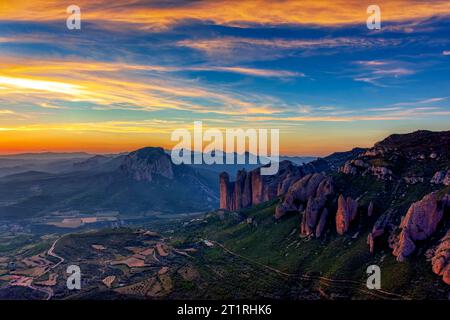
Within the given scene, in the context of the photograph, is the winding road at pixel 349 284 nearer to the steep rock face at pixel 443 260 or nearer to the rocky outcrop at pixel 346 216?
the steep rock face at pixel 443 260

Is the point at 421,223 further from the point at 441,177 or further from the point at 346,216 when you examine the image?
the point at 346,216

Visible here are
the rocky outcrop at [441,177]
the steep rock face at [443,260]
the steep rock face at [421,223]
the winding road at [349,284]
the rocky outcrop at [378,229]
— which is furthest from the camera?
the rocky outcrop at [441,177]

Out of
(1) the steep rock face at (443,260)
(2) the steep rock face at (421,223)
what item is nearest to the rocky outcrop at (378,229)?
Answer: (2) the steep rock face at (421,223)

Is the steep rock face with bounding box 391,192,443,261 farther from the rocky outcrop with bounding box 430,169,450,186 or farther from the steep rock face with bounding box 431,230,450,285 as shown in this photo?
the rocky outcrop with bounding box 430,169,450,186

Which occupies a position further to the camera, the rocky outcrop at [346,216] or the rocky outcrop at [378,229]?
the rocky outcrop at [346,216]

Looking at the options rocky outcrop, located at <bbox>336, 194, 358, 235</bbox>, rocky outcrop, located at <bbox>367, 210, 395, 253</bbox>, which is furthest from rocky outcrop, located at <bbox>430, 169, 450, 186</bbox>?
rocky outcrop, located at <bbox>336, 194, 358, 235</bbox>

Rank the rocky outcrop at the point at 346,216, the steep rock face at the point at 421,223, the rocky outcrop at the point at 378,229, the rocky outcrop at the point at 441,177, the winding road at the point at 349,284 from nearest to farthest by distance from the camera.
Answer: the winding road at the point at 349,284 < the steep rock face at the point at 421,223 < the rocky outcrop at the point at 378,229 < the rocky outcrop at the point at 441,177 < the rocky outcrop at the point at 346,216

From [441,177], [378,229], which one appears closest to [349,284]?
[378,229]
